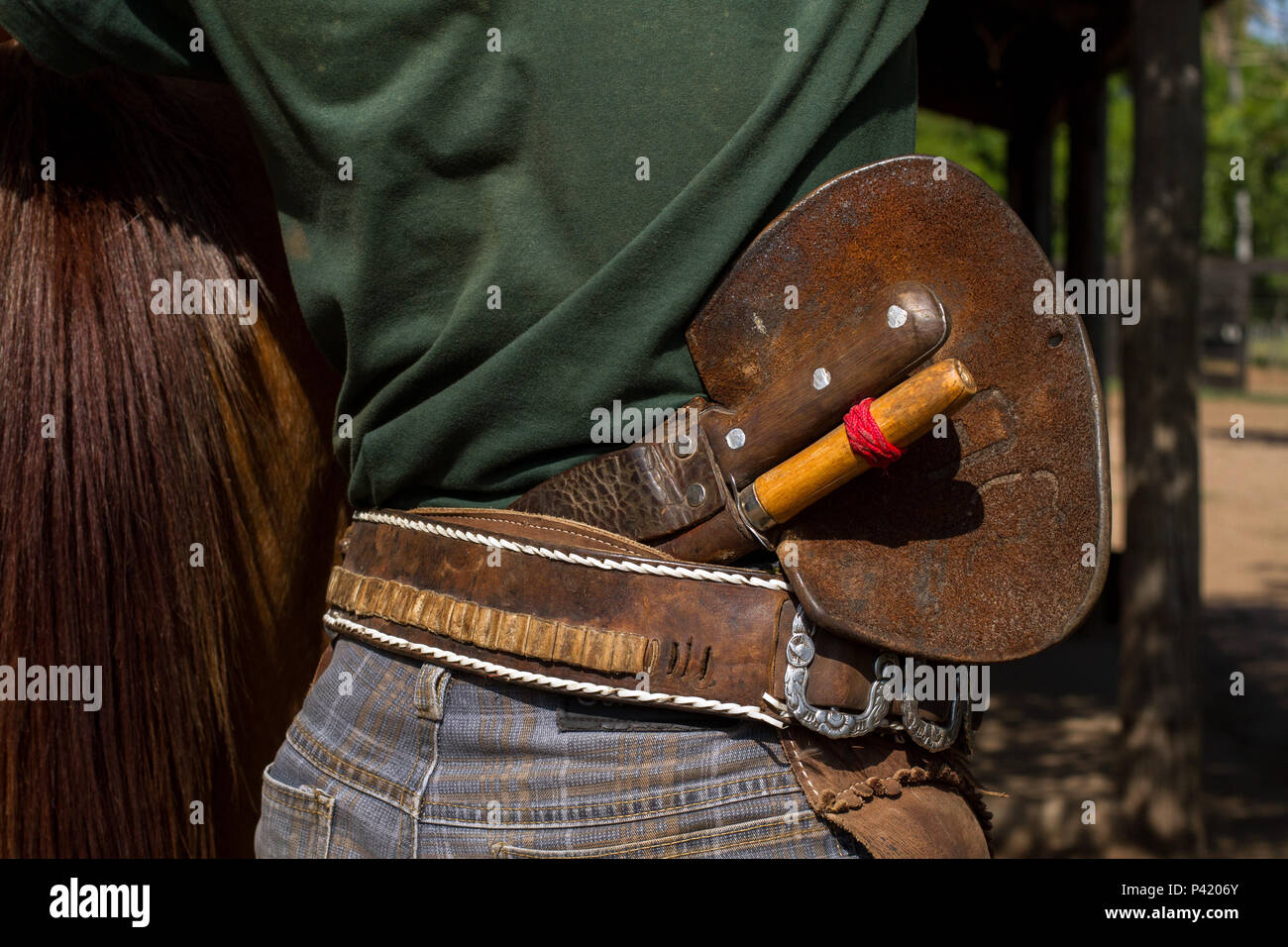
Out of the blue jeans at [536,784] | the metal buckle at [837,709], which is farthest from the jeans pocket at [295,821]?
the metal buckle at [837,709]

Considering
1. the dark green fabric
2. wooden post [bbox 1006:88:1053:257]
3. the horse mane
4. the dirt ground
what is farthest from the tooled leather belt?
wooden post [bbox 1006:88:1053:257]

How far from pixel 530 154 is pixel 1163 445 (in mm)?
2825

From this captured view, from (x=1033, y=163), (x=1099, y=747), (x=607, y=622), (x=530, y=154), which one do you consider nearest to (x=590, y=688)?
(x=607, y=622)

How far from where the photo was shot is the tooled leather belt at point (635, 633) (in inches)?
37.3

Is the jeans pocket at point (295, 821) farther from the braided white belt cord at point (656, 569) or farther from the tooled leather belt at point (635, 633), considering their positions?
the braided white belt cord at point (656, 569)

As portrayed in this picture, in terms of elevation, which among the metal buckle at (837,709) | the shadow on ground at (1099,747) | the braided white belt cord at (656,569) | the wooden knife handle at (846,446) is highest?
the wooden knife handle at (846,446)

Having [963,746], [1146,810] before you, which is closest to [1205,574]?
[1146,810]

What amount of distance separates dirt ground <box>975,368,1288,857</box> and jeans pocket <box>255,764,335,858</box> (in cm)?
187

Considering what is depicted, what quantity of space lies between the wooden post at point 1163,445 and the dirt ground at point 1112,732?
9.3 inches

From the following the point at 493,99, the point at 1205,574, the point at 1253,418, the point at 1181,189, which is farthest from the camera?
the point at 1253,418

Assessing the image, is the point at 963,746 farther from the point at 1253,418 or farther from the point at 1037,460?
the point at 1253,418

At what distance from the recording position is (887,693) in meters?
0.97

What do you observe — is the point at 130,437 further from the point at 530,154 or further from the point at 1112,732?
the point at 1112,732

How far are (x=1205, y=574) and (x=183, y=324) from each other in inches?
324
